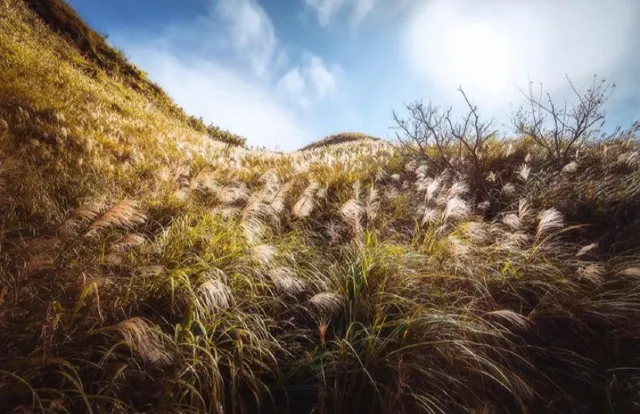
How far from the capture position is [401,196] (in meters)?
4.76

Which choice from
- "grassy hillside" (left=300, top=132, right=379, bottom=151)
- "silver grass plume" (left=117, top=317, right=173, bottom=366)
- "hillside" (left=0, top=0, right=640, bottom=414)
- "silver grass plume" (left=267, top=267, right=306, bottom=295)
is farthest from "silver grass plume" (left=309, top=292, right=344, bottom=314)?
"grassy hillside" (left=300, top=132, right=379, bottom=151)

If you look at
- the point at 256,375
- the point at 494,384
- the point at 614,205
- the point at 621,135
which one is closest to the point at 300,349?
the point at 256,375

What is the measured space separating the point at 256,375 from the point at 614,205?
4.36 m

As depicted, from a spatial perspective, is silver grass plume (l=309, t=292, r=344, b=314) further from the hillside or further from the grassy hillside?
the grassy hillside

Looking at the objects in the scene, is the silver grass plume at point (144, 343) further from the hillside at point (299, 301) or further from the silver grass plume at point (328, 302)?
the silver grass plume at point (328, 302)

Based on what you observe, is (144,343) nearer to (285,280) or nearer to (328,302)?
(285,280)

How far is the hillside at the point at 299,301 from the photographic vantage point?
1743mm

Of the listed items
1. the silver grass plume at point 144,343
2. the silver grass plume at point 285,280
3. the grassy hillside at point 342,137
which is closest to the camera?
the silver grass plume at point 144,343

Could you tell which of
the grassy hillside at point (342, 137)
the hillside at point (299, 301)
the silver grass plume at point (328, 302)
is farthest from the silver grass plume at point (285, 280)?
the grassy hillside at point (342, 137)

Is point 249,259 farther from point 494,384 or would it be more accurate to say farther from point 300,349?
point 494,384

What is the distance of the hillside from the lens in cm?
174

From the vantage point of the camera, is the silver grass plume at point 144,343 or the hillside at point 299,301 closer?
the silver grass plume at point 144,343

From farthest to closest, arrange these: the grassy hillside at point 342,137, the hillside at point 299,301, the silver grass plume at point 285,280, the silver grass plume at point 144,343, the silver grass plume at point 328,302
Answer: the grassy hillside at point 342,137 → the silver grass plume at point 285,280 → the silver grass plume at point 328,302 → the hillside at point 299,301 → the silver grass plume at point 144,343

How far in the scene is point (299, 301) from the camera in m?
2.65
